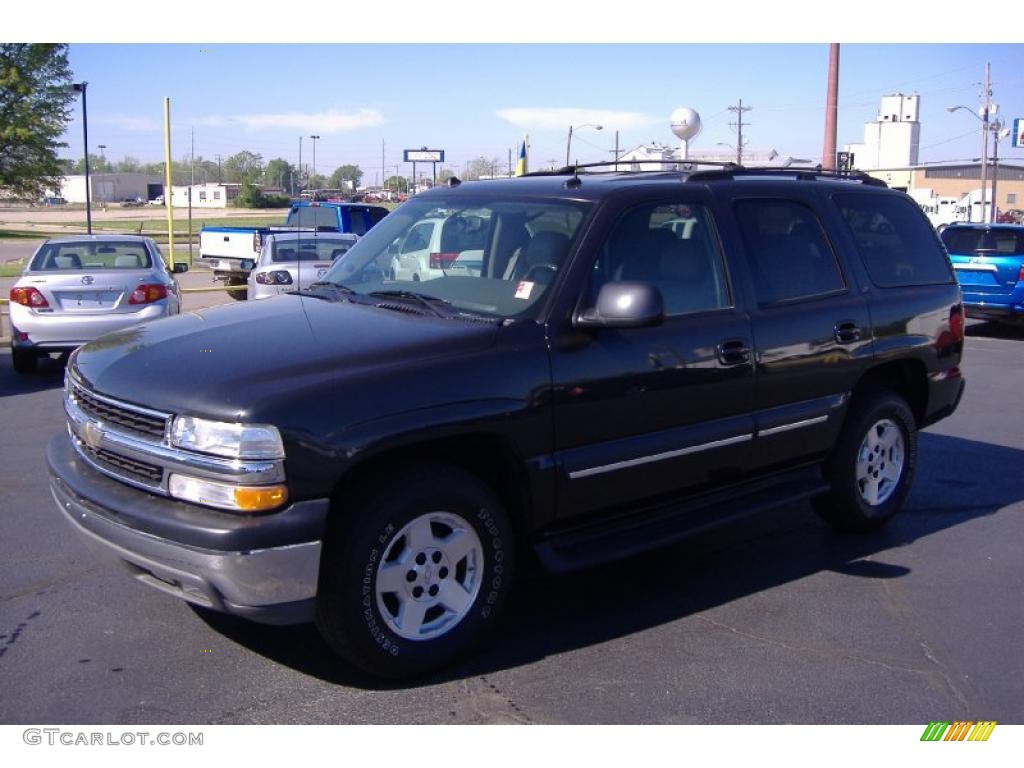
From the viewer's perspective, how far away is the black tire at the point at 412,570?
3799mm

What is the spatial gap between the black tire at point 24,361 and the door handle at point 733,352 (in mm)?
8732

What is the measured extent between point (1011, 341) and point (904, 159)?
78513mm

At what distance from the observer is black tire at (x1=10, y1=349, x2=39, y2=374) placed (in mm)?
11250

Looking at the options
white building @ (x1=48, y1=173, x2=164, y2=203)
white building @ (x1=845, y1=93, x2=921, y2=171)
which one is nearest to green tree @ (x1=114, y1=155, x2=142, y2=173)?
white building @ (x1=48, y1=173, x2=164, y2=203)

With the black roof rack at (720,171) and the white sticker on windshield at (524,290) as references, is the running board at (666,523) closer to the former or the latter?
the white sticker on windshield at (524,290)

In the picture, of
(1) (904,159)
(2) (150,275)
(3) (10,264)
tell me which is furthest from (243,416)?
(1) (904,159)

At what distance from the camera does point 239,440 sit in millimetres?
3553

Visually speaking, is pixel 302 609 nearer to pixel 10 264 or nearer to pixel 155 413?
pixel 155 413

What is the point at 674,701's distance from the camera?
3947 mm

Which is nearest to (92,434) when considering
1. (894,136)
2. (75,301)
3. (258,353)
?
(258,353)

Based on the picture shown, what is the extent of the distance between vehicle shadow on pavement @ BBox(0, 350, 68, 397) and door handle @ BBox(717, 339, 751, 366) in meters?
8.04

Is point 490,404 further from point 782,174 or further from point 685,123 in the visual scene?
point 685,123

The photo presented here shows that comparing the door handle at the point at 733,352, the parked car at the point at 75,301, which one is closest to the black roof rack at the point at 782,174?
the door handle at the point at 733,352

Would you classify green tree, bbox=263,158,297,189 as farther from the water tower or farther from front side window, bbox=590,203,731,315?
the water tower
